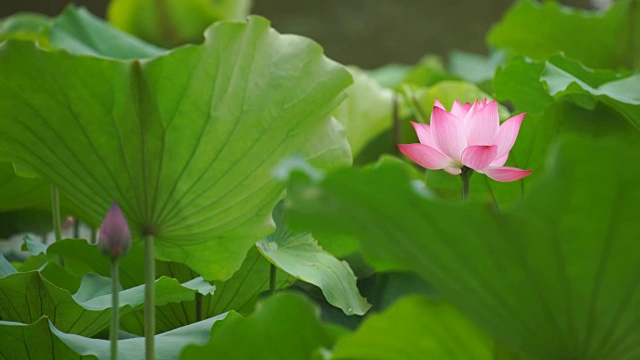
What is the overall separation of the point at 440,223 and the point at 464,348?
2.7 inches

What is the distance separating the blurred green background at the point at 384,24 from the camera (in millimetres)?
2922

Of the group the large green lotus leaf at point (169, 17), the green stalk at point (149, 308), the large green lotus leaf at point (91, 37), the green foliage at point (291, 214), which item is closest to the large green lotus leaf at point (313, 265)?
the green foliage at point (291, 214)

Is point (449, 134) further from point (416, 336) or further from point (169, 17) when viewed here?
point (169, 17)

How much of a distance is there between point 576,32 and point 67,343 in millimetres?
855

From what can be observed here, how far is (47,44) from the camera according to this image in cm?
99

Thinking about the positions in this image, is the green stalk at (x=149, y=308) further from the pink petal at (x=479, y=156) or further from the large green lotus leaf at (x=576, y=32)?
the large green lotus leaf at (x=576, y=32)

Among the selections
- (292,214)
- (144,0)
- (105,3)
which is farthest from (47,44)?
(105,3)

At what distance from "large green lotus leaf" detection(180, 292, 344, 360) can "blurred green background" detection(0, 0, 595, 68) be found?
253 centimetres

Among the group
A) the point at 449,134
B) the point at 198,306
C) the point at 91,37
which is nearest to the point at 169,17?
the point at 91,37

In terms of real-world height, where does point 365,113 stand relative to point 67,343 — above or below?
below

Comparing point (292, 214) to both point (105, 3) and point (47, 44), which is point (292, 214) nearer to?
point (47, 44)

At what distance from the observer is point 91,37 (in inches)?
40.6

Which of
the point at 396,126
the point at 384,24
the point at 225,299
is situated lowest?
the point at 384,24

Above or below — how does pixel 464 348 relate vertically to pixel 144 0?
above
